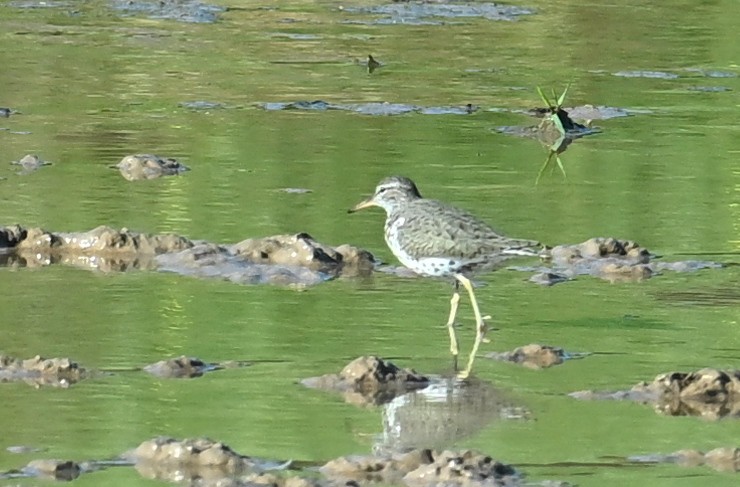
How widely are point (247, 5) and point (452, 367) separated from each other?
12.2 meters

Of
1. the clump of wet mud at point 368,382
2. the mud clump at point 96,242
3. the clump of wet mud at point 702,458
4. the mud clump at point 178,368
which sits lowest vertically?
the mud clump at point 96,242

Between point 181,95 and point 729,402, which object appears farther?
point 181,95

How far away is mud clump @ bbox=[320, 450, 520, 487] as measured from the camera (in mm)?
5570

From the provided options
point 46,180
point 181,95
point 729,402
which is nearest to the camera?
point 729,402

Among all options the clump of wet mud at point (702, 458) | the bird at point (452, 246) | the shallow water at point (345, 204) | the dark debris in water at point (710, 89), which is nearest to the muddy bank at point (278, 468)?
the shallow water at point (345, 204)

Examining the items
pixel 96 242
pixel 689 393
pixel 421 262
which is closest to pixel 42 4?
pixel 96 242

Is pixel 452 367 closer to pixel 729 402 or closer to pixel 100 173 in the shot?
pixel 729 402

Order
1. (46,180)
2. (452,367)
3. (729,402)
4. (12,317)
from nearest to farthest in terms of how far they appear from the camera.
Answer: (729,402)
(452,367)
(12,317)
(46,180)

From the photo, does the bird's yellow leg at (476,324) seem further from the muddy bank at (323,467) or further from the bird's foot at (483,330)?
the muddy bank at (323,467)

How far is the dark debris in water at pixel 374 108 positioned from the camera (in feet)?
42.8

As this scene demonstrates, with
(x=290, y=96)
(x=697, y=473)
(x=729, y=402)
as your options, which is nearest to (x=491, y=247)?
(x=729, y=402)

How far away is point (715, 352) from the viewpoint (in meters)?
7.26

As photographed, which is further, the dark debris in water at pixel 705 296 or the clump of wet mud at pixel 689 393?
the dark debris in water at pixel 705 296

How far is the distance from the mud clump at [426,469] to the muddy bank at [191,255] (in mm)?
2707
